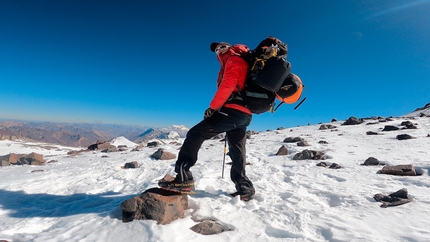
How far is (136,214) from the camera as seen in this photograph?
3584 mm

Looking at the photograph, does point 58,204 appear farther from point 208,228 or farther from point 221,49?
point 221,49

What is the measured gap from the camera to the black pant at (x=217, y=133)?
14.2ft

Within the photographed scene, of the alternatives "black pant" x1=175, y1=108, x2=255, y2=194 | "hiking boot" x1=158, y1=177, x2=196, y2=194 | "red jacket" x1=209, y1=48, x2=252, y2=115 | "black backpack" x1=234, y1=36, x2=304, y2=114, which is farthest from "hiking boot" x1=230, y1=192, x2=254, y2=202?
"red jacket" x1=209, y1=48, x2=252, y2=115

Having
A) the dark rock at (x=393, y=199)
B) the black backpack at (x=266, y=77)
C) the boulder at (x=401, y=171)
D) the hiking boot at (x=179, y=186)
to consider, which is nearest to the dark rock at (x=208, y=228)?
the hiking boot at (x=179, y=186)

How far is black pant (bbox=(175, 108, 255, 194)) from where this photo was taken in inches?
171

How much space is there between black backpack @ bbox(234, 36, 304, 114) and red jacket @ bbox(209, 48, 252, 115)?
0.14 m

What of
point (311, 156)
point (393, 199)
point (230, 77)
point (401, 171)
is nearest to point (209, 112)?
point (230, 77)

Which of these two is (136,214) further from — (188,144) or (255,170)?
(255,170)

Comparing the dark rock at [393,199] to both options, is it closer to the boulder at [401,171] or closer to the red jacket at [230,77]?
the boulder at [401,171]

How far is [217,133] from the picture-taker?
454cm

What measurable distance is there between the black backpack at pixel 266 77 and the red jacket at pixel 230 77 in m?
0.14

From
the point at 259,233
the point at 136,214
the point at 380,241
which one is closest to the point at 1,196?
the point at 136,214

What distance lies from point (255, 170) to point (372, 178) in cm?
333

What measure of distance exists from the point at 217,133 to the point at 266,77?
1.53 m
